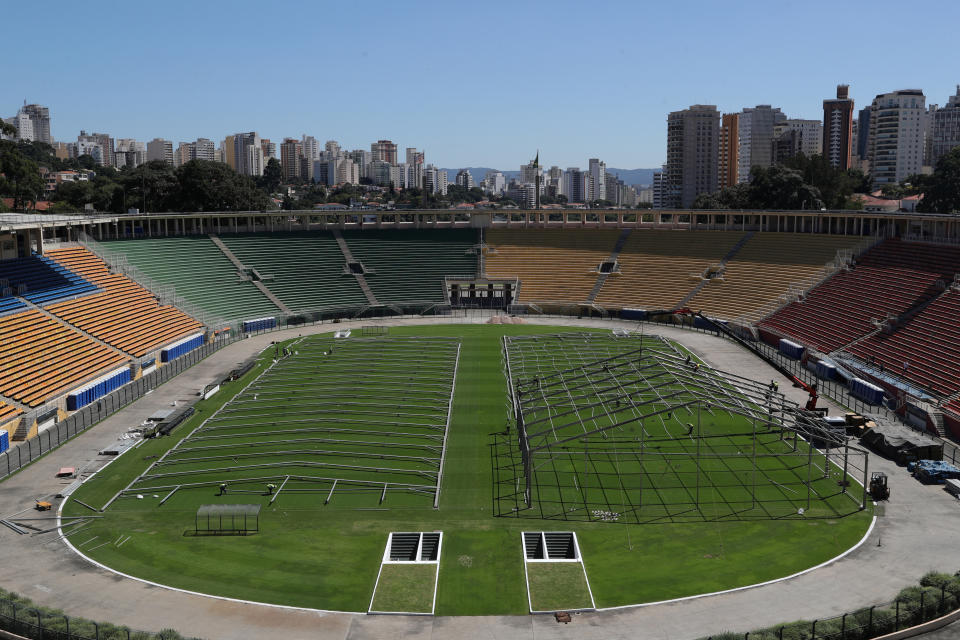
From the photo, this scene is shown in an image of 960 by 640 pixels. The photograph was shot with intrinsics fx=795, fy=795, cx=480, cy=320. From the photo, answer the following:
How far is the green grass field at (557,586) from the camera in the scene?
20047 millimetres

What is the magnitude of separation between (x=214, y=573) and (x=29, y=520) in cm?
775

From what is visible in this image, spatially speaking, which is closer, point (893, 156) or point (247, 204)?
point (247, 204)

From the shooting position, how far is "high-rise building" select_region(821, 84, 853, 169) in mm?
189500

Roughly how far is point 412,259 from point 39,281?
31255mm

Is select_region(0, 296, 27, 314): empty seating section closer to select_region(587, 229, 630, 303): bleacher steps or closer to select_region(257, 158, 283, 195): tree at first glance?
select_region(587, 229, 630, 303): bleacher steps

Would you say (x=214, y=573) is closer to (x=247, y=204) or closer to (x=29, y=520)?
(x=29, y=520)

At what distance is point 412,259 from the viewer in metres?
69.8

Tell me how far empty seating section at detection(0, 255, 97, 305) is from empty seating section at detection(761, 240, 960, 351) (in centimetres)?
4409

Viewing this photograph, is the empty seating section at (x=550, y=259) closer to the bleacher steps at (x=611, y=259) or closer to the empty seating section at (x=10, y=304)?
the bleacher steps at (x=611, y=259)

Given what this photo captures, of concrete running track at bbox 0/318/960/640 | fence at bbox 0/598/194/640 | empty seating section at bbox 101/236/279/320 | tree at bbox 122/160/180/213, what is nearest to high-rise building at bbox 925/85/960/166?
tree at bbox 122/160/180/213

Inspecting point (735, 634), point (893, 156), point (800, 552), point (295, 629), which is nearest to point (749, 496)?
point (800, 552)

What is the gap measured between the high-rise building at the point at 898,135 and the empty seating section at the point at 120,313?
156212 mm

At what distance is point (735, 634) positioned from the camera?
56.6 feet

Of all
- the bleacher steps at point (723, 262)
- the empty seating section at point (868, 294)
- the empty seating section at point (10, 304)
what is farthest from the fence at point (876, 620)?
the bleacher steps at point (723, 262)
